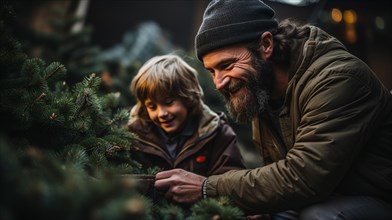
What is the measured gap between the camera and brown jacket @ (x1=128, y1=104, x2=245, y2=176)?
297 centimetres

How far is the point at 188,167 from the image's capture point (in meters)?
2.99

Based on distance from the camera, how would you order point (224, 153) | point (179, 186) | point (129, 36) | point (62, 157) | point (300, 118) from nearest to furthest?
point (62, 157) < point (179, 186) < point (300, 118) < point (224, 153) < point (129, 36)

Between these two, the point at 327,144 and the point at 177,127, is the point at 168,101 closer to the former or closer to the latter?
the point at 177,127

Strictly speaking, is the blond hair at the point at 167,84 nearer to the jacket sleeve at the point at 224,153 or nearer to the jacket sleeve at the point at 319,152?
the jacket sleeve at the point at 224,153

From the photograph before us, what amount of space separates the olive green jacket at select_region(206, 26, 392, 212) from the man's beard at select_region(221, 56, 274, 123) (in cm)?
28

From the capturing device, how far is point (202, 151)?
10.0 feet

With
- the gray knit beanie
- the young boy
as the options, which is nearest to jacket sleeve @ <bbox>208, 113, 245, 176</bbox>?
the young boy

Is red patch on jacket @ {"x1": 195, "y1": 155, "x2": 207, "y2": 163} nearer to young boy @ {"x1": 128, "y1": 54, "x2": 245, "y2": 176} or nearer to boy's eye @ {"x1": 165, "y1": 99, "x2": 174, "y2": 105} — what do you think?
young boy @ {"x1": 128, "y1": 54, "x2": 245, "y2": 176}

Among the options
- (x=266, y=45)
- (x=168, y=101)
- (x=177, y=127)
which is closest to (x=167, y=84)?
(x=168, y=101)

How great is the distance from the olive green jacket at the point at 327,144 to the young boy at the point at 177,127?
2.35 feet

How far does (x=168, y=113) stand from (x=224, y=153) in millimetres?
583

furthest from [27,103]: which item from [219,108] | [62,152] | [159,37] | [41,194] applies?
[159,37]

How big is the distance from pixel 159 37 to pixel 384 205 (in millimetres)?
6186

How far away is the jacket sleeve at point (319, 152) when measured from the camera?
79.6 inches
